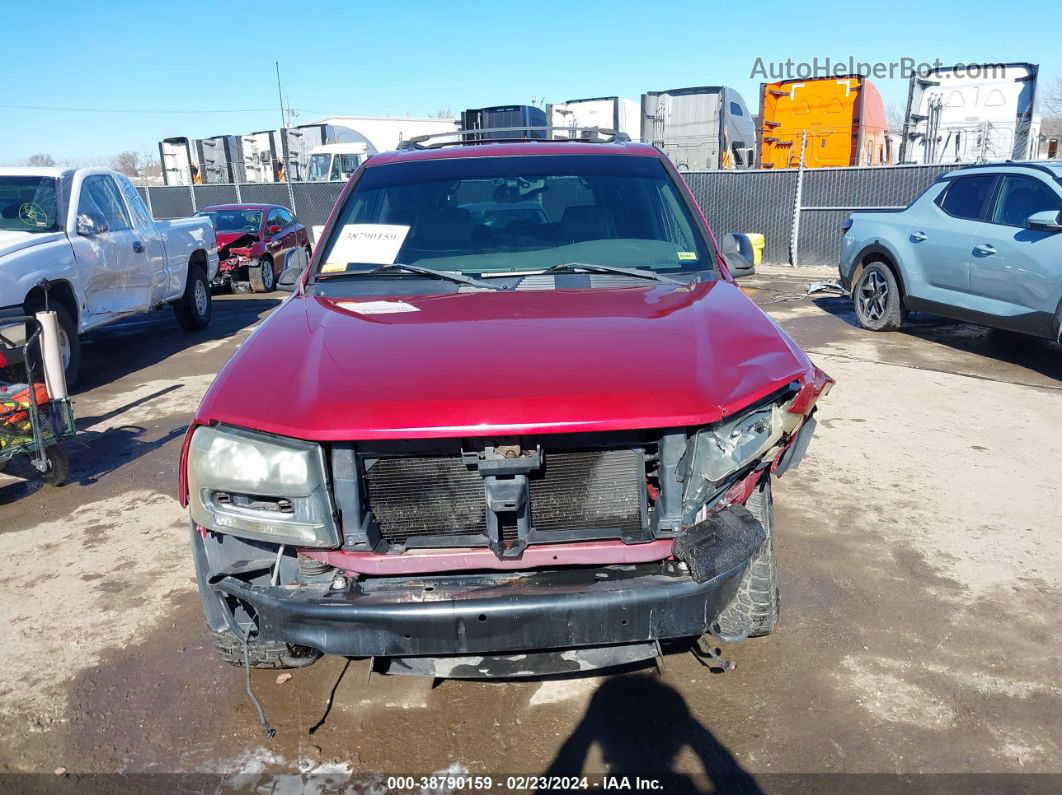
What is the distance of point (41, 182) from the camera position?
24.5ft

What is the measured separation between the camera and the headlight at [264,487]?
7.66 ft

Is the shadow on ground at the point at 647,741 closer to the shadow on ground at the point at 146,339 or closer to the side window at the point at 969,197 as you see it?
the shadow on ground at the point at 146,339

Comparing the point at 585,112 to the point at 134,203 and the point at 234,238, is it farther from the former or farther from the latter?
the point at 134,203

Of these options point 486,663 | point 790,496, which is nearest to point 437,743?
point 486,663

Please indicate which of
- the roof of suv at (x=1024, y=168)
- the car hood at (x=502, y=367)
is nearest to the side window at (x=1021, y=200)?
the roof of suv at (x=1024, y=168)

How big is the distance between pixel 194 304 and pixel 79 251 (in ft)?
9.58

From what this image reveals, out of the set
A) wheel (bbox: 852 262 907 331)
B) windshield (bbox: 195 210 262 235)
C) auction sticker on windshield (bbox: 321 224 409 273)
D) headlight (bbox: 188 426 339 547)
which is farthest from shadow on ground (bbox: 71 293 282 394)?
wheel (bbox: 852 262 907 331)

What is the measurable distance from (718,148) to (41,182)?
16.4m

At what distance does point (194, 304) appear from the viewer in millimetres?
10164

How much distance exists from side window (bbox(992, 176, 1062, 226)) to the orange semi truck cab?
11.0m

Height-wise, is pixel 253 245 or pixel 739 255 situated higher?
pixel 739 255

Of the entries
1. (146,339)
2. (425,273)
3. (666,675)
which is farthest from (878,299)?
(146,339)

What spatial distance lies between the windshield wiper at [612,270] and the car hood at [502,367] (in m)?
0.27

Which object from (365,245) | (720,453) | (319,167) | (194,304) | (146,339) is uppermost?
(319,167)
